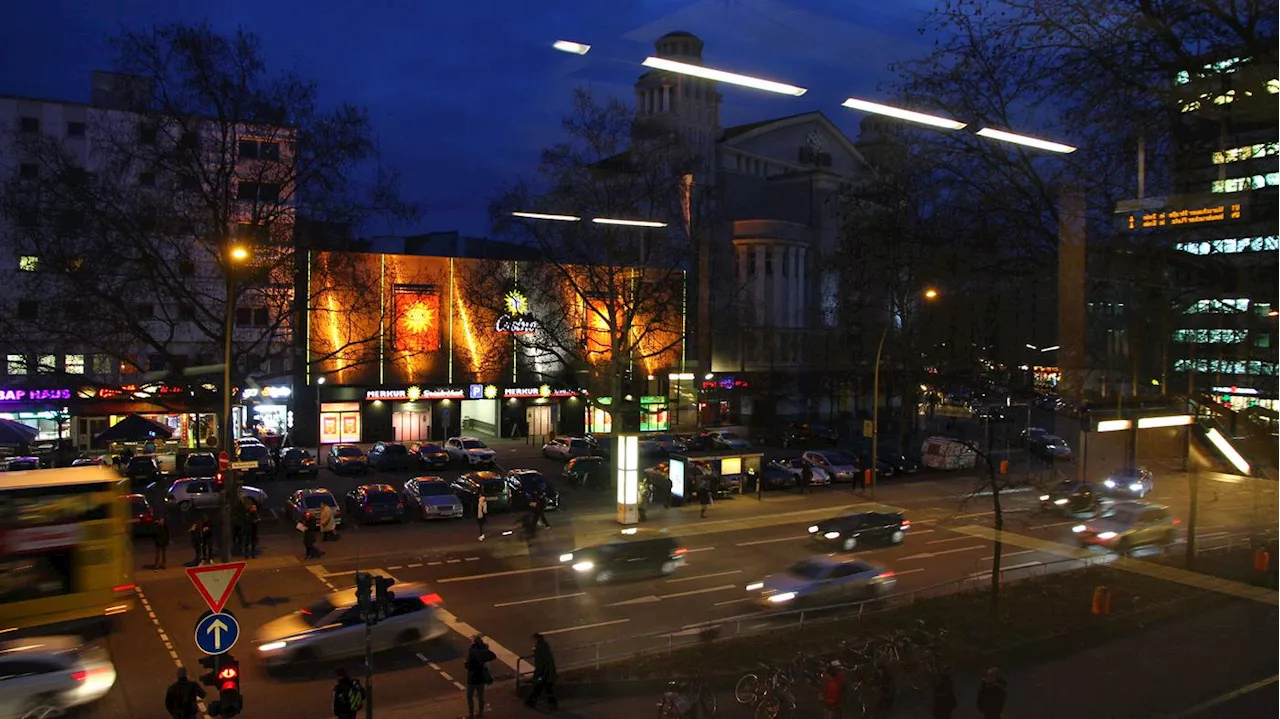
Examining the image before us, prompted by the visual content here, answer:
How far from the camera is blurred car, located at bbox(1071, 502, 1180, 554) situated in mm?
23297

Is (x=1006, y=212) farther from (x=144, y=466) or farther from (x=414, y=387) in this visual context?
(x=414, y=387)

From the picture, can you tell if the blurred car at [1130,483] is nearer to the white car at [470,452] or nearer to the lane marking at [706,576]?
the lane marking at [706,576]

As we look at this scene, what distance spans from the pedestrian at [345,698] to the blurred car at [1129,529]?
20.1 meters

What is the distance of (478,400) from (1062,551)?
112 feet

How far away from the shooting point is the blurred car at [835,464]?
37469 mm

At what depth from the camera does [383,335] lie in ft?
103

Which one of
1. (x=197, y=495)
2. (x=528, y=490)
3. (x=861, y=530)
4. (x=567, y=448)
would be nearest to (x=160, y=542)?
(x=197, y=495)

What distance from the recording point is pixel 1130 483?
26.6m

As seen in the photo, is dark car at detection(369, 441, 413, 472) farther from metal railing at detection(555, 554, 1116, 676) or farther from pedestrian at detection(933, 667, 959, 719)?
pedestrian at detection(933, 667, 959, 719)

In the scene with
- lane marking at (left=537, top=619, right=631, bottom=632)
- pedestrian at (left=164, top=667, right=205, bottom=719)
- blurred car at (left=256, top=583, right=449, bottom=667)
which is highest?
pedestrian at (left=164, top=667, right=205, bottom=719)

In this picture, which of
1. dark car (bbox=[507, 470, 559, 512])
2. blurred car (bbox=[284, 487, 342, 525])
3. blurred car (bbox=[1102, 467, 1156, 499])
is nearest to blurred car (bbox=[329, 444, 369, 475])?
dark car (bbox=[507, 470, 559, 512])

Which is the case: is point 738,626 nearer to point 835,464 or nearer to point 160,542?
point 160,542

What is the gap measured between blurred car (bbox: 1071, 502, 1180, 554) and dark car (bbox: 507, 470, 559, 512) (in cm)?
1649

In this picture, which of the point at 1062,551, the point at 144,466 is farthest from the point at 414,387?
the point at 1062,551
